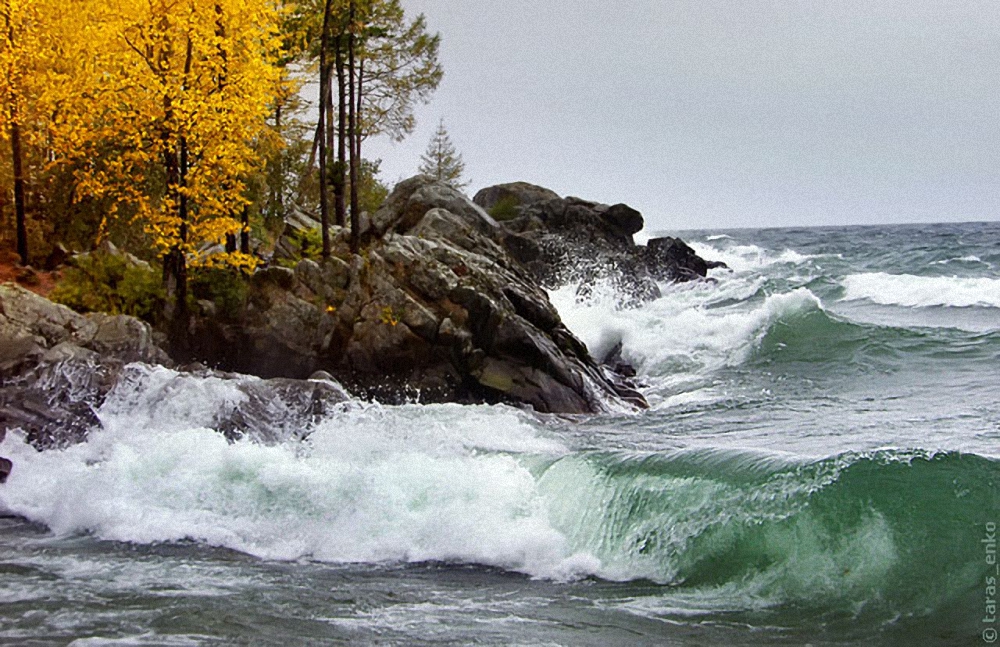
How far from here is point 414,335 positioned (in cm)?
1698

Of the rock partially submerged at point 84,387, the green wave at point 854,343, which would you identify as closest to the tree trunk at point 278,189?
the rock partially submerged at point 84,387

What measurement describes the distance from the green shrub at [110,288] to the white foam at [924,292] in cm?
2381

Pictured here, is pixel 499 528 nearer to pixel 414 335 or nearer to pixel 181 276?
pixel 414 335

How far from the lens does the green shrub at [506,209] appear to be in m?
40.4

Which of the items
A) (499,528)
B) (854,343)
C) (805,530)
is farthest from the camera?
(854,343)

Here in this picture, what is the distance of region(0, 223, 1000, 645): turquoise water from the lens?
24.8 ft

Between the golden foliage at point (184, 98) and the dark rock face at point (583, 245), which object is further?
the dark rock face at point (583, 245)

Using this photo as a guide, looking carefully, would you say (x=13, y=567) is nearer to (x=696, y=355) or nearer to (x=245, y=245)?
(x=245, y=245)

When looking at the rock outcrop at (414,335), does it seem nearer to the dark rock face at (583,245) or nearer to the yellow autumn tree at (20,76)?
the yellow autumn tree at (20,76)

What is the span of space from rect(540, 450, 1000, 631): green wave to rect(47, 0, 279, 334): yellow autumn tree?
419 inches

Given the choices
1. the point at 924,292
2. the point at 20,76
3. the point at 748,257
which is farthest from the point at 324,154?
the point at 748,257

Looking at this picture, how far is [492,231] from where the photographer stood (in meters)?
29.0

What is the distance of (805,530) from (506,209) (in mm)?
33188

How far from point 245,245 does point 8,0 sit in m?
6.93
